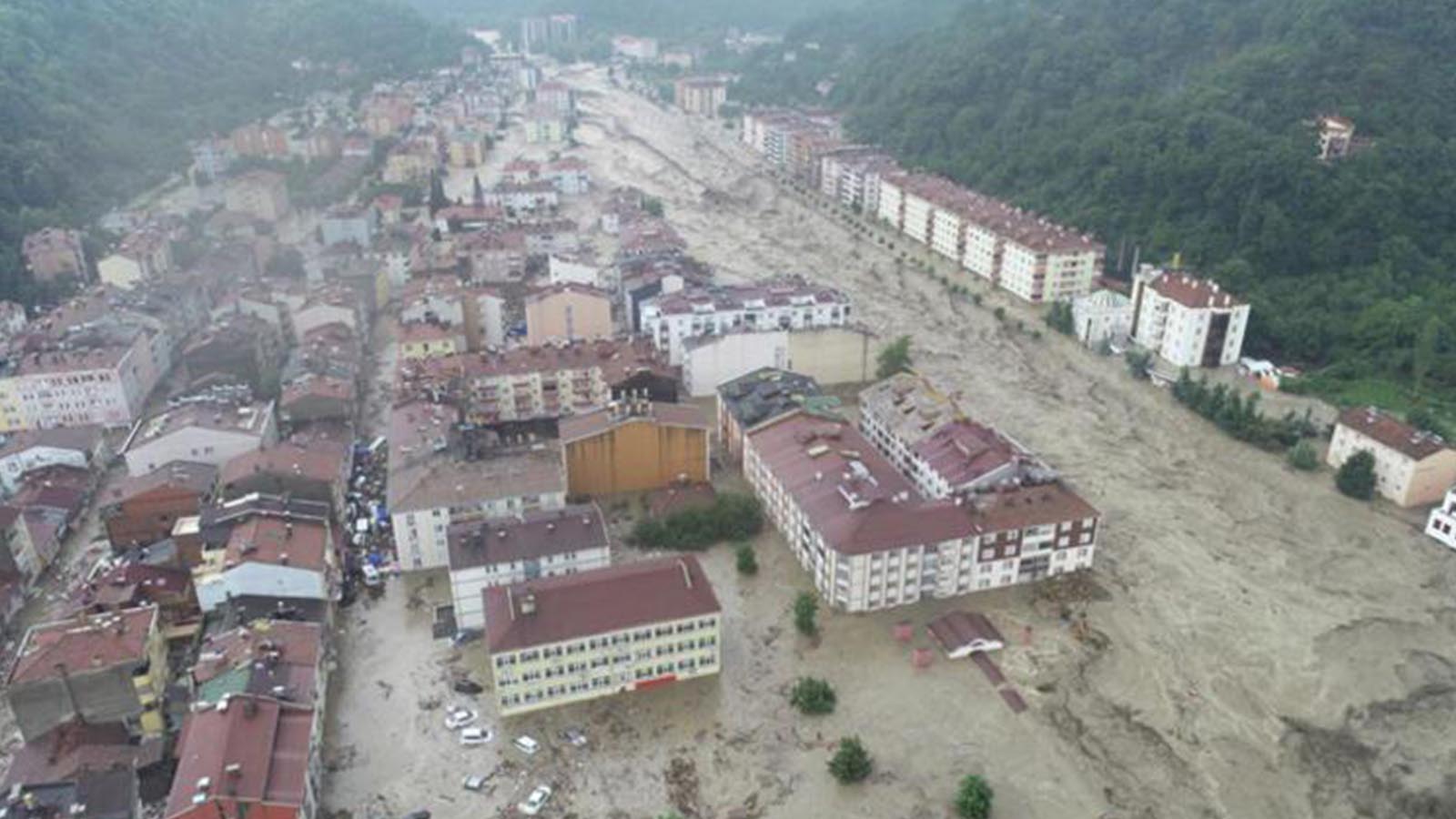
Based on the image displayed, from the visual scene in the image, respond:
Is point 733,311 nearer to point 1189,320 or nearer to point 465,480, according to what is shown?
point 465,480

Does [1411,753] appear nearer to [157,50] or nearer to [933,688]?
[933,688]

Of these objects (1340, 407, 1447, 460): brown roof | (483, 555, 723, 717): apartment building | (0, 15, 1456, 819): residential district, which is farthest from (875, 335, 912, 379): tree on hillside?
(483, 555, 723, 717): apartment building

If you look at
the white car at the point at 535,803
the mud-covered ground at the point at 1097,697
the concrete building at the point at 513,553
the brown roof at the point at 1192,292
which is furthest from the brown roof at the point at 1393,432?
the white car at the point at 535,803

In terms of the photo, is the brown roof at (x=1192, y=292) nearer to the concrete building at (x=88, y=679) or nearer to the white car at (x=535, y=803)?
the white car at (x=535, y=803)

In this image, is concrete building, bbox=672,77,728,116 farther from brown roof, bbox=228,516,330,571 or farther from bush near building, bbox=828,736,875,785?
bush near building, bbox=828,736,875,785

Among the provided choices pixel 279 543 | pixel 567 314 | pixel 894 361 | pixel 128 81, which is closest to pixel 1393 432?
pixel 894 361
